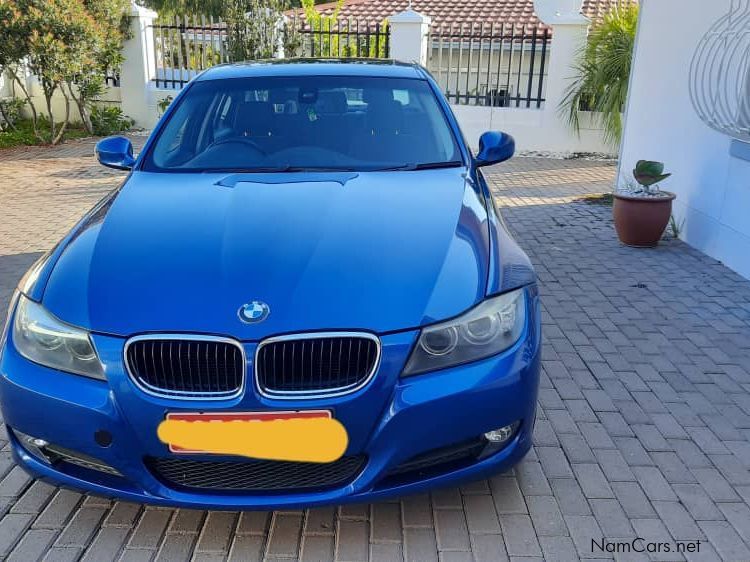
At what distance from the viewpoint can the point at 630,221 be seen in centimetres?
640

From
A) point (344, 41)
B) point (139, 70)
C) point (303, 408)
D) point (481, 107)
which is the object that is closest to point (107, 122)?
point (139, 70)

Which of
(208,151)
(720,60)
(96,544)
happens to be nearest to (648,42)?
(720,60)

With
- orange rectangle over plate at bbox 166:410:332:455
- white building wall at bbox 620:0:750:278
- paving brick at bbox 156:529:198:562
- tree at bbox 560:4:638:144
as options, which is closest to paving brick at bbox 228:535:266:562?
paving brick at bbox 156:529:198:562

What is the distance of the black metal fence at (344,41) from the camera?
12.6 metres

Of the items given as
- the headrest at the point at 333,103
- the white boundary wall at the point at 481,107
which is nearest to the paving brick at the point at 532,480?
the headrest at the point at 333,103

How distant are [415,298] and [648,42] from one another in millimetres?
6629

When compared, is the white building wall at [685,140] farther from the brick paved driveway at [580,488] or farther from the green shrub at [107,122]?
the green shrub at [107,122]

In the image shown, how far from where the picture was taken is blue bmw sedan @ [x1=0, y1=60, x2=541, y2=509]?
7.11ft

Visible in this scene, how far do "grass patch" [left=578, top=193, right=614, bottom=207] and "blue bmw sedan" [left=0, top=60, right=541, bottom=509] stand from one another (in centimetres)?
603

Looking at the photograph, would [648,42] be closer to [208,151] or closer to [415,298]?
[208,151]

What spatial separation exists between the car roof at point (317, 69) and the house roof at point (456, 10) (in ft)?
56.6

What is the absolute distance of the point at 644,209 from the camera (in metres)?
6.27

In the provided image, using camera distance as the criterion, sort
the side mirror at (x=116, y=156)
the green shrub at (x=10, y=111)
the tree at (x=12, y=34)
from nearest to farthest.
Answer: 1. the side mirror at (x=116, y=156)
2. the tree at (x=12, y=34)
3. the green shrub at (x=10, y=111)

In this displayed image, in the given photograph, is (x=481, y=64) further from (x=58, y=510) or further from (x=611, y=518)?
(x=58, y=510)
